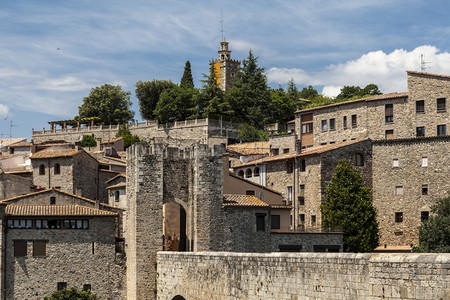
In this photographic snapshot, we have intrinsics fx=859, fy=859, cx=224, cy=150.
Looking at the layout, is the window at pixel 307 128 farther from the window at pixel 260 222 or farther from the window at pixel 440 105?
the window at pixel 260 222

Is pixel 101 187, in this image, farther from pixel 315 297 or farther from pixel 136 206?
pixel 315 297

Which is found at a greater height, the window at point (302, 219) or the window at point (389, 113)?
the window at point (389, 113)

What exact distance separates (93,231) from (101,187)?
1589 centimetres

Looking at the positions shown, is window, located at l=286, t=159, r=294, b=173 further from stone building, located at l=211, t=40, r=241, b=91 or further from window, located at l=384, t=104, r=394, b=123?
stone building, located at l=211, t=40, r=241, b=91

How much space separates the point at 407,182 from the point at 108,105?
65.1 m

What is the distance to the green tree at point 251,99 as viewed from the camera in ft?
341

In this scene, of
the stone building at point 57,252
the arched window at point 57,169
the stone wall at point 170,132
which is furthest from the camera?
the stone wall at point 170,132

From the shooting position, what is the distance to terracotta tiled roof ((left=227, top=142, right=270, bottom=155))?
3356 inches

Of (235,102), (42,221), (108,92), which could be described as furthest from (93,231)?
(108,92)

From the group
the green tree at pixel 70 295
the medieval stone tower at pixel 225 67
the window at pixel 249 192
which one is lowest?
the green tree at pixel 70 295

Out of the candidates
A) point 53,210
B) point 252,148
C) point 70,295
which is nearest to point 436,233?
point 70,295

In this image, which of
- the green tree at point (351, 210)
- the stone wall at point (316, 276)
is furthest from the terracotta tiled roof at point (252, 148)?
the stone wall at point (316, 276)

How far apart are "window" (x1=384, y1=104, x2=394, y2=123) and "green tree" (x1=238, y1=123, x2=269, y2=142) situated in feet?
84.9

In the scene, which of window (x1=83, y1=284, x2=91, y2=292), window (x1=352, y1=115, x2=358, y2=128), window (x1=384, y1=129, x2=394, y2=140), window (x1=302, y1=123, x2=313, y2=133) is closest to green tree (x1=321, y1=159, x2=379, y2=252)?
window (x1=384, y1=129, x2=394, y2=140)
